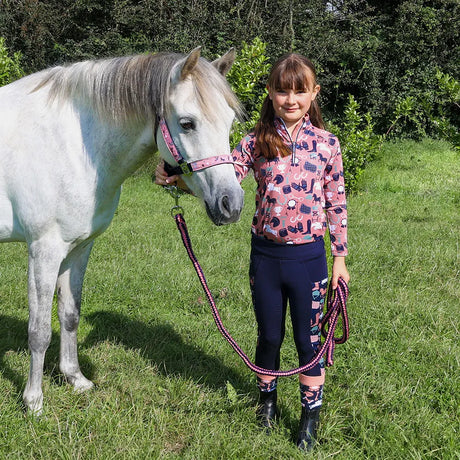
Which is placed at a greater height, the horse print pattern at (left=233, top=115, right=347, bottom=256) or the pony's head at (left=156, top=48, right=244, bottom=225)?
the pony's head at (left=156, top=48, right=244, bottom=225)

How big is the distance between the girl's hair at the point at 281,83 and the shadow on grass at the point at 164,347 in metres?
1.43

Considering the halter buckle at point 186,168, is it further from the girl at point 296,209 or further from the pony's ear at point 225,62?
the pony's ear at point 225,62

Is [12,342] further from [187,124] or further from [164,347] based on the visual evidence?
[187,124]

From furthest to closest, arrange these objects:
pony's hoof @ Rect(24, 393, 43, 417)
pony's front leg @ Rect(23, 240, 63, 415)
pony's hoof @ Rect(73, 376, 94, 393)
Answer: pony's hoof @ Rect(73, 376, 94, 393), pony's hoof @ Rect(24, 393, 43, 417), pony's front leg @ Rect(23, 240, 63, 415)

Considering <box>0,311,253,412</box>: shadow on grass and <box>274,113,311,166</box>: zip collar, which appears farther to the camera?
<box>0,311,253,412</box>: shadow on grass

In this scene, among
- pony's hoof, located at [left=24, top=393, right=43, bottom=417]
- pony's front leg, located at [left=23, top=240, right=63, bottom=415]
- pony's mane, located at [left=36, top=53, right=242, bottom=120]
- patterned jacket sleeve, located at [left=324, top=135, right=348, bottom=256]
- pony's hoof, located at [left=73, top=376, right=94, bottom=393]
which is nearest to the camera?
pony's mane, located at [left=36, top=53, right=242, bottom=120]

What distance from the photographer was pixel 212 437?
223 centimetres

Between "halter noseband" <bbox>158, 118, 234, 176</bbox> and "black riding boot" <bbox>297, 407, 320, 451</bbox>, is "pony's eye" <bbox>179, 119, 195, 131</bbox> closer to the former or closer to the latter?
"halter noseband" <bbox>158, 118, 234, 176</bbox>

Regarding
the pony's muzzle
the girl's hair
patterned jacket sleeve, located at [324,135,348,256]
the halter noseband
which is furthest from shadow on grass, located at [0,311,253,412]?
the girl's hair

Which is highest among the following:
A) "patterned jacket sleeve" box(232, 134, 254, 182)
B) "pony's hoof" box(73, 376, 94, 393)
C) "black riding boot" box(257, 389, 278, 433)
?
"patterned jacket sleeve" box(232, 134, 254, 182)

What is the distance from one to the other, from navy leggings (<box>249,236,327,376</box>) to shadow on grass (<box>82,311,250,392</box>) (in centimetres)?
67

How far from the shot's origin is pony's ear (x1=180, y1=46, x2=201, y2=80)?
1.90 m

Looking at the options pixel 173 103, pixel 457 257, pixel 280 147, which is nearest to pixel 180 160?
pixel 173 103

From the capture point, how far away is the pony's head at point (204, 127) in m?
1.92
